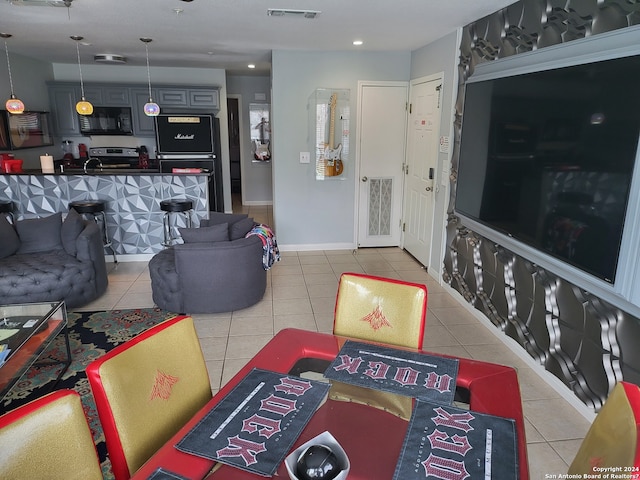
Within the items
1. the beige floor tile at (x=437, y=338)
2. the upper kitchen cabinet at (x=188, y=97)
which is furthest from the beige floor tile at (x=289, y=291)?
the upper kitchen cabinet at (x=188, y=97)

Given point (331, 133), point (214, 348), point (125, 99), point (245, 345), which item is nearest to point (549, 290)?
point (245, 345)

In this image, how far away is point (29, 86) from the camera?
20.9 ft

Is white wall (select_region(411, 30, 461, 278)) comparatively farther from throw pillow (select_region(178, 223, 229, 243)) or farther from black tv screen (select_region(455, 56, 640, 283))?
throw pillow (select_region(178, 223, 229, 243))

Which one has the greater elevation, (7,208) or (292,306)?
(7,208)

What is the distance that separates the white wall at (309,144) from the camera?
5.44 metres

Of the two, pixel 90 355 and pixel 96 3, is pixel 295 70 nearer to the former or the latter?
pixel 96 3

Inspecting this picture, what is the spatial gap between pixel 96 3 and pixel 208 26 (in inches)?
41.2

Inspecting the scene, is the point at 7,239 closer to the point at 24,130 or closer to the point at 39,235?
the point at 39,235

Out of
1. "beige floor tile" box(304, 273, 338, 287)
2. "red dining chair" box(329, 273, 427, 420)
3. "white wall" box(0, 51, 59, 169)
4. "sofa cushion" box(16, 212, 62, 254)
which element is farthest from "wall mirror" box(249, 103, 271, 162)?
"red dining chair" box(329, 273, 427, 420)

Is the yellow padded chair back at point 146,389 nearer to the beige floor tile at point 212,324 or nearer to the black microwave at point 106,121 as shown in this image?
the beige floor tile at point 212,324

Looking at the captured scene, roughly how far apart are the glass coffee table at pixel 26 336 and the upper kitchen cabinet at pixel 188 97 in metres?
4.91

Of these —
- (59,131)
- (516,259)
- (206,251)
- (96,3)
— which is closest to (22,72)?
(59,131)

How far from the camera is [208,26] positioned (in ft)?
13.6

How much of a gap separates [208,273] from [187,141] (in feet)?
13.7
